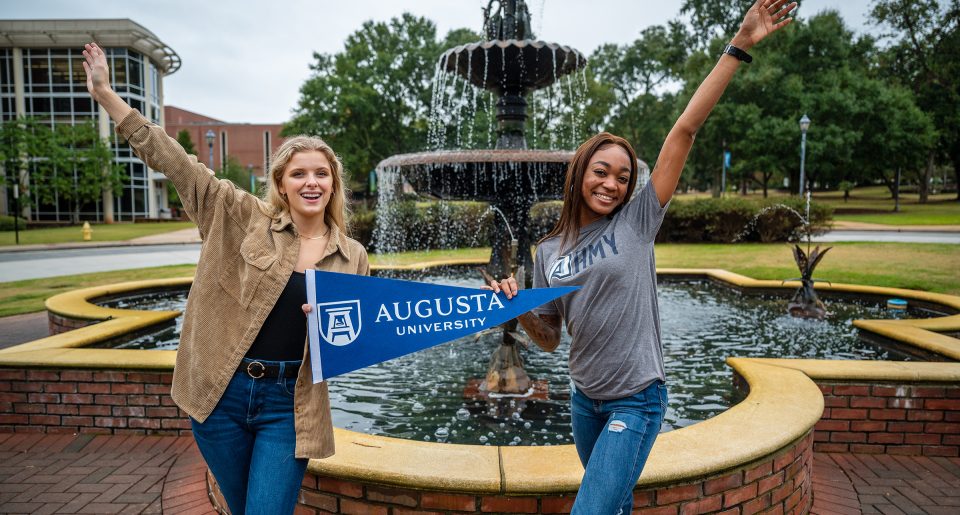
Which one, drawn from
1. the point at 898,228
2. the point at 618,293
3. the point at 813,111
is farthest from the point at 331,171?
the point at 813,111

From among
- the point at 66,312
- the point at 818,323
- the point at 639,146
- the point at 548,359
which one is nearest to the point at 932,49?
the point at 639,146

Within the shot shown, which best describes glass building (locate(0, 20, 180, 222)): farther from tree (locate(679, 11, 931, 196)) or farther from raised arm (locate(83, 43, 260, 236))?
raised arm (locate(83, 43, 260, 236))

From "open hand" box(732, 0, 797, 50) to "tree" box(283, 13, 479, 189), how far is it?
34.5 metres

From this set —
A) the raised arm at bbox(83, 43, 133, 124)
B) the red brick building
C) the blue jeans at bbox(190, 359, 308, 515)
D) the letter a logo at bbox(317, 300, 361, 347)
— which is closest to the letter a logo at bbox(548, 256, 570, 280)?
the letter a logo at bbox(317, 300, 361, 347)

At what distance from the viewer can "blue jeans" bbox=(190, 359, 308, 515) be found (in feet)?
6.27

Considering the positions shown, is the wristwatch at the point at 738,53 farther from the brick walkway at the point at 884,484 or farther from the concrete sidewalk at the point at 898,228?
the concrete sidewalk at the point at 898,228

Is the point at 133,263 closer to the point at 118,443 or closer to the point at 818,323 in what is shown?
the point at 118,443

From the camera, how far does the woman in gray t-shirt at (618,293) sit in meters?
1.92

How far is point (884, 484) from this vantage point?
11.4ft

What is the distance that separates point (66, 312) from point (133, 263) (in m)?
10.4

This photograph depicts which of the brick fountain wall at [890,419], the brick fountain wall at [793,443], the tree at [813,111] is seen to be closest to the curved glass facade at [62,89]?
the tree at [813,111]

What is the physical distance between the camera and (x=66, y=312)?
21.4 feet

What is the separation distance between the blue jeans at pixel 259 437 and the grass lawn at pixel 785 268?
906 centimetres

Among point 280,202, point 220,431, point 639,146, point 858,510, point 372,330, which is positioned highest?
point 639,146
